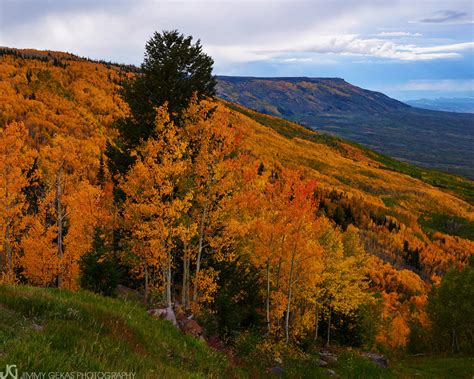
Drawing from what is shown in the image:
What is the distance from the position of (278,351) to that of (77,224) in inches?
1110

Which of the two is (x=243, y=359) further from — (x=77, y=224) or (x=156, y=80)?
(x=77, y=224)

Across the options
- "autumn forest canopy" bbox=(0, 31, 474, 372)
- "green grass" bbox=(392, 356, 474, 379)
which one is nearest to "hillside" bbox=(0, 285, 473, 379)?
"autumn forest canopy" bbox=(0, 31, 474, 372)

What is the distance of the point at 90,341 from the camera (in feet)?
22.5

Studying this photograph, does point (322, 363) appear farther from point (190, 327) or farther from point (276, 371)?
point (190, 327)

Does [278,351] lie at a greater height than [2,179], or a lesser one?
lesser

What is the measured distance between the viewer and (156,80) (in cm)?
2572

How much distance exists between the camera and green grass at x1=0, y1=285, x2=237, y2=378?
217 inches

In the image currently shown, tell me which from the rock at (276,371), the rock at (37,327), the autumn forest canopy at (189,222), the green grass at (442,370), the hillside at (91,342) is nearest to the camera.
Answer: the hillside at (91,342)

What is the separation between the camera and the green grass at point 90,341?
18.1 feet

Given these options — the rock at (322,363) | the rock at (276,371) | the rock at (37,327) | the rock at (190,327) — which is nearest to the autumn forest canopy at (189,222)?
the rock at (276,371)

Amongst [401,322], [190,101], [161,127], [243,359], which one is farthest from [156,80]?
[401,322]

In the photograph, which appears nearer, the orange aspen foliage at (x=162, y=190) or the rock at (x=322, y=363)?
the orange aspen foliage at (x=162, y=190)

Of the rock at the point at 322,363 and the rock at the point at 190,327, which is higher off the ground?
the rock at the point at 190,327

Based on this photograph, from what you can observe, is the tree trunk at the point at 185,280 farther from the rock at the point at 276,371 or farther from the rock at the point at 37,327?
the rock at the point at 37,327
